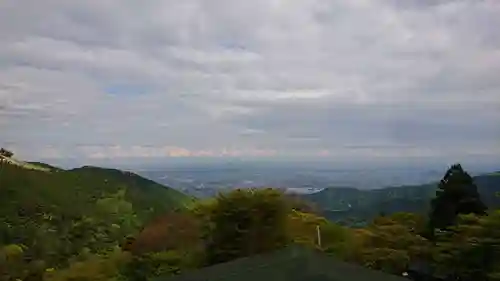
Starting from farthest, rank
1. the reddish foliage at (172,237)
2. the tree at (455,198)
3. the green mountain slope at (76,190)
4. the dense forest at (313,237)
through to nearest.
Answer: the green mountain slope at (76,190), the reddish foliage at (172,237), the tree at (455,198), the dense forest at (313,237)

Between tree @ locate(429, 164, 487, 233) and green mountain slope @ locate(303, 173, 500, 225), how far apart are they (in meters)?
11.4

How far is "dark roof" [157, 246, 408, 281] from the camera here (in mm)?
7633

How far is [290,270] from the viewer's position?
783 centimetres

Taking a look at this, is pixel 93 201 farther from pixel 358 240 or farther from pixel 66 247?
pixel 358 240

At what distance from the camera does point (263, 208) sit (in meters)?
17.6

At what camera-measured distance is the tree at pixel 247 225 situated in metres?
17.3

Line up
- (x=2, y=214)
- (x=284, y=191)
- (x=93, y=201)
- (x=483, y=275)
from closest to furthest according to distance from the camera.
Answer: (x=483, y=275)
(x=284, y=191)
(x=2, y=214)
(x=93, y=201)

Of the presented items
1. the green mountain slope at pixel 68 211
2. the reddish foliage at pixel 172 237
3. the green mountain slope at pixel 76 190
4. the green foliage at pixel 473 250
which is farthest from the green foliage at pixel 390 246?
the green mountain slope at pixel 76 190

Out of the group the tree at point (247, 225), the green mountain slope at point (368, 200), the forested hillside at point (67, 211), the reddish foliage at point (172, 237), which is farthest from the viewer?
the forested hillside at point (67, 211)

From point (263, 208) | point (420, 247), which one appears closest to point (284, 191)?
point (263, 208)

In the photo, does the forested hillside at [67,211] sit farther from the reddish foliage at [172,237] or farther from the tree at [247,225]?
the tree at [247,225]

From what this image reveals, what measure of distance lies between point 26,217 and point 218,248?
36.4m

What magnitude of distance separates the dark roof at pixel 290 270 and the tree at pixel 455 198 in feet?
38.3

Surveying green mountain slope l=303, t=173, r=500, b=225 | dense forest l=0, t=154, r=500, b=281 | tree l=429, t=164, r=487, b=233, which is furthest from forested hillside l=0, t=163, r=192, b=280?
tree l=429, t=164, r=487, b=233
